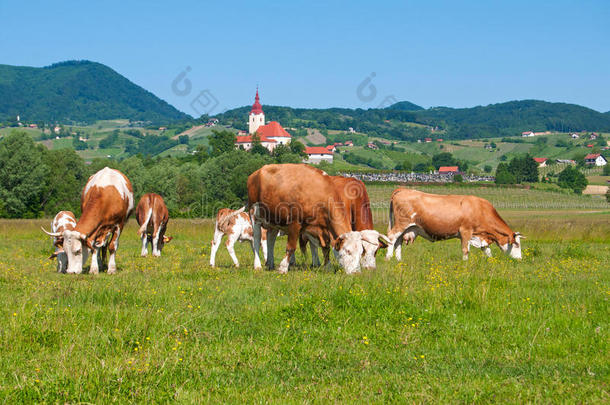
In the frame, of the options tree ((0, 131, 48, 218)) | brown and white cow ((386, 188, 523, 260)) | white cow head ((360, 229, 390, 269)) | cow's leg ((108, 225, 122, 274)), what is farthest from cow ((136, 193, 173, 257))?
tree ((0, 131, 48, 218))

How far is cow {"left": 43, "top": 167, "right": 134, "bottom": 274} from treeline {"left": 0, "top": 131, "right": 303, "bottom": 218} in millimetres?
42140

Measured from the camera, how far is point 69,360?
6078mm

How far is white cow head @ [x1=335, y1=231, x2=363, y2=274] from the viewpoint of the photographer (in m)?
12.3

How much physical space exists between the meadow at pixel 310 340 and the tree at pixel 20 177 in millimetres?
69575

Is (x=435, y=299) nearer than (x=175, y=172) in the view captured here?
Yes

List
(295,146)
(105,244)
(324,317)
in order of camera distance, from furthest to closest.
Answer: (295,146) < (105,244) < (324,317)

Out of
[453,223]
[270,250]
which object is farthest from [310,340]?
[453,223]

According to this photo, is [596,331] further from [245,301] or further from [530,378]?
[245,301]

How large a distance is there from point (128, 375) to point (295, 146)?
16316 cm

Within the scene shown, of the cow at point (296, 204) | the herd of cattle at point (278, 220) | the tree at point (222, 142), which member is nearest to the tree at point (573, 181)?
the tree at point (222, 142)

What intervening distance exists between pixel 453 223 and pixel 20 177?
70691mm

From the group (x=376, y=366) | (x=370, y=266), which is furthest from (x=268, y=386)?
(x=370, y=266)

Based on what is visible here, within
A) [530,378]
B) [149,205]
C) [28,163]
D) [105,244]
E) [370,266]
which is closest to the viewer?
[530,378]

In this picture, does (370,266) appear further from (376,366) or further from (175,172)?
(175,172)
